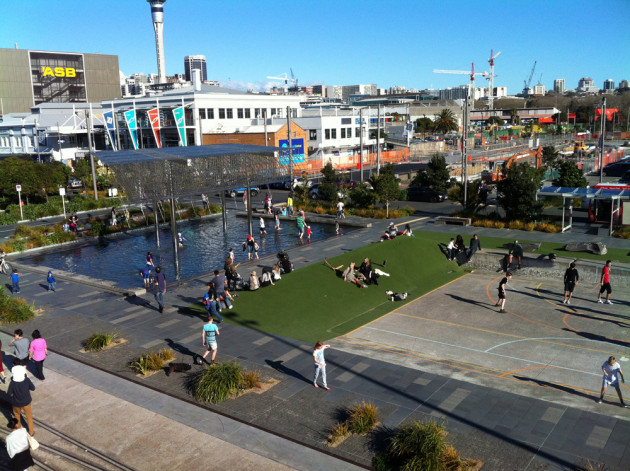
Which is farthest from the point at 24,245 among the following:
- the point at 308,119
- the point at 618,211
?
the point at 308,119

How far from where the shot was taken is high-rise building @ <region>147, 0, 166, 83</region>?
16466 centimetres

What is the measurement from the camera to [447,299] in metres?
21.9

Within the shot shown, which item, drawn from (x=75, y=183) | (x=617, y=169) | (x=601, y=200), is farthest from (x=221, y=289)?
(x=617, y=169)

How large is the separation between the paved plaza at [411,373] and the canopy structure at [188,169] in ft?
16.9

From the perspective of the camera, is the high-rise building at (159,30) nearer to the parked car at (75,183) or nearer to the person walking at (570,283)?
the parked car at (75,183)

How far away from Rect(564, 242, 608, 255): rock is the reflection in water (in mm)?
13764

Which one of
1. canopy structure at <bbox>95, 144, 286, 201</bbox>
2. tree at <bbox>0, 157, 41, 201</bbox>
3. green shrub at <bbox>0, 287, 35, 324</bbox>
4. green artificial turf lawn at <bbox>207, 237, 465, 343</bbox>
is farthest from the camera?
tree at <bbox>0, 157, 41, 201</bbox>

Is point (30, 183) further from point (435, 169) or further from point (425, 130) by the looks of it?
point (425, 130)

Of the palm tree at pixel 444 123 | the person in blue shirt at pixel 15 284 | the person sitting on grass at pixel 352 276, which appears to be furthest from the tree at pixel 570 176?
the palm tree at pixel 444 123

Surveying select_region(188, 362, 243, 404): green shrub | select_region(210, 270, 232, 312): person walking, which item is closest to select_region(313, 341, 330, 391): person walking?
select_region(188, 362, 243, 404): green shrub

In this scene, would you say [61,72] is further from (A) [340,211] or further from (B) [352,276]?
(B) [352,276]

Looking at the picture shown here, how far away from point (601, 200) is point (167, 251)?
2678 cm

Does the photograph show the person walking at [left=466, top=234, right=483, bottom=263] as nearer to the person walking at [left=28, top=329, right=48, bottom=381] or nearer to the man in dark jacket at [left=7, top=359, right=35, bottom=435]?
the person walking at [left=28, top=329, right=48, bottom=381]

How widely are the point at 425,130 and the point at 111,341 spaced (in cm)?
11896
